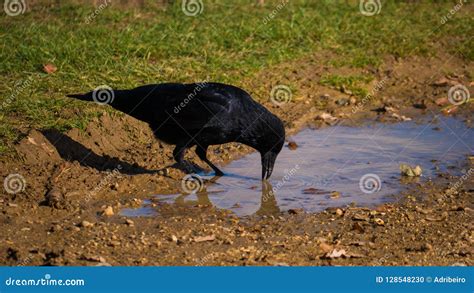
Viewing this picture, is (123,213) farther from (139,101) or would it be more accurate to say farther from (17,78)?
(17,78)

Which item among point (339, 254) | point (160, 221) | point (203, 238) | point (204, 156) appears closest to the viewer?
point (339, 254)

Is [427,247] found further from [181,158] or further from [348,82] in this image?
[348,82]

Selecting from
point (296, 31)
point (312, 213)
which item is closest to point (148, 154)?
point (312, 213)

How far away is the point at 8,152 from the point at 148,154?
1371 mm

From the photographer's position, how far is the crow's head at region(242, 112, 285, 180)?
8.05 m

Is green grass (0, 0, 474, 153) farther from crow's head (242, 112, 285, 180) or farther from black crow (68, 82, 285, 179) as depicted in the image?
crow's head (242, 112, 285, 180)

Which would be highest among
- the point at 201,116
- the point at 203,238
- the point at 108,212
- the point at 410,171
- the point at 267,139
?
the point at 201,116

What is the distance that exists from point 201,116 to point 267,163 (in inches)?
30.1

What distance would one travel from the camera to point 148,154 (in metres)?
8.48

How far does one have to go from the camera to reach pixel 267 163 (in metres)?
8.19

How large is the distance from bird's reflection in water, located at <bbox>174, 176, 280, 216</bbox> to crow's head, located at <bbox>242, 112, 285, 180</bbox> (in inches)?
9.2

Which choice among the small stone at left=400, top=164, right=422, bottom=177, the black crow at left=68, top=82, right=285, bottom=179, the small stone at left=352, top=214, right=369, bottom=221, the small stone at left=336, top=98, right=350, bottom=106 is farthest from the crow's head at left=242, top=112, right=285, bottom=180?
the small stone at left=336, top=98, right=350, bottom=106

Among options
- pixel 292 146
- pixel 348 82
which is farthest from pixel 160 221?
pixel 348 82

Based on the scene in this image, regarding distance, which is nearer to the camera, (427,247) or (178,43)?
(427,247)
